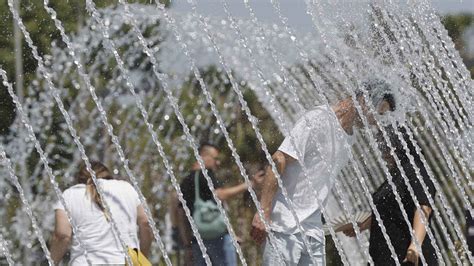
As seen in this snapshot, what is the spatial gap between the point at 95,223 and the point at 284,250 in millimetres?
969

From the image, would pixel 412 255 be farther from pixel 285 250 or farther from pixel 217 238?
pixel 217 238

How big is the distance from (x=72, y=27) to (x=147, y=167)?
5.25 ft

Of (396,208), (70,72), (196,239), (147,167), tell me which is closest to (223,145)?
(147,167)

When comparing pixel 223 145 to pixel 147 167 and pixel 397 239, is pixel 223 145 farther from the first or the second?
pixel 397 239

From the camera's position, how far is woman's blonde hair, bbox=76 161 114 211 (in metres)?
5.51

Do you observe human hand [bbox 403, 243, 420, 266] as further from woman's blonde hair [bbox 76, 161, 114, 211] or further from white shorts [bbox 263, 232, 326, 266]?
woman's blonde hair [bbox 76, 161, 114, 211]

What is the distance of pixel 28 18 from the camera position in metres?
12.3

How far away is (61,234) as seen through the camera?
219 inches

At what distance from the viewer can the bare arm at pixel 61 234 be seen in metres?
5.55

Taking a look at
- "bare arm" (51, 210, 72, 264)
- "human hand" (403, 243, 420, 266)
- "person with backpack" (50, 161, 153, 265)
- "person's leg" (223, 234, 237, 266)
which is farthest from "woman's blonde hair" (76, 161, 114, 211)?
"human hand" (403, 243, 420, 266)

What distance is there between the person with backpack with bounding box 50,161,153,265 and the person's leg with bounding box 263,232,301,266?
722 mm

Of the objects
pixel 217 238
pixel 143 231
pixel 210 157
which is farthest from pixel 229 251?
pixel 143 231

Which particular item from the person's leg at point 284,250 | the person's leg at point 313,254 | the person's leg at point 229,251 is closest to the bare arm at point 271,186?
the person's leg at point 284,250

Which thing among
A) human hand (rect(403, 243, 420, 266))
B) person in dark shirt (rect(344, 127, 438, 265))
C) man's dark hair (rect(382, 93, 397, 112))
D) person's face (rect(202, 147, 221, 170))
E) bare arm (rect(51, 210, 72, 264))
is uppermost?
person's face (rect(202, 147, 221, 170))
